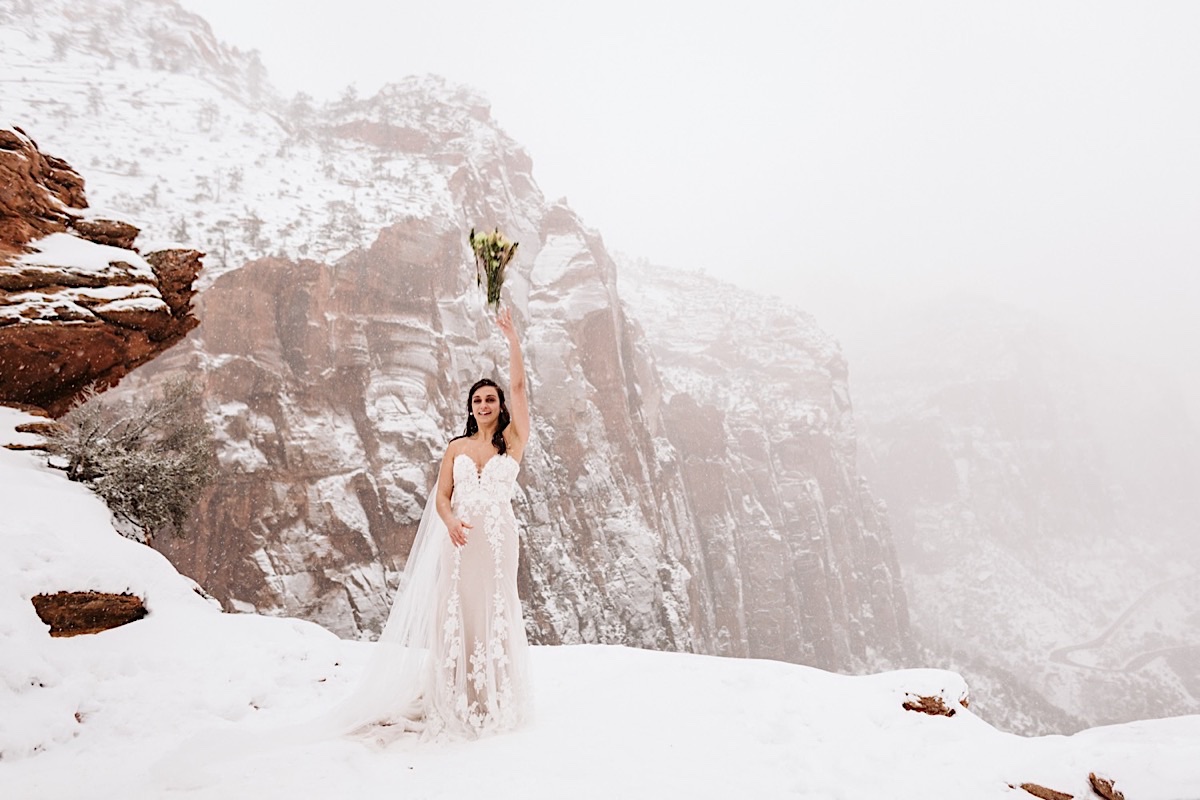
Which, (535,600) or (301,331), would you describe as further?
(535,600)

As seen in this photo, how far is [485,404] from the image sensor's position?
4613 mm

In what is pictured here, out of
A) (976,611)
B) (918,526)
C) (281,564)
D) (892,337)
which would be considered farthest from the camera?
(892,337)

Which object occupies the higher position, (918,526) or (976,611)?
(918,526)

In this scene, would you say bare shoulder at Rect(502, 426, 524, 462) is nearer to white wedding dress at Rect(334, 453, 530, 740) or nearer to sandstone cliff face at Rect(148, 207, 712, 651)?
white wedding dress at Rect(334, 453, 530, 740)

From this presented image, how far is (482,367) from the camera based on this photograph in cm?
3475

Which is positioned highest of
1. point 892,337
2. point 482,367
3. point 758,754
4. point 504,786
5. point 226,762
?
point 892,337

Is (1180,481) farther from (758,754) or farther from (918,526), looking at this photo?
(758,754)

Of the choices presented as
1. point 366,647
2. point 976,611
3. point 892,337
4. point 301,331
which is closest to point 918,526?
point 976,611

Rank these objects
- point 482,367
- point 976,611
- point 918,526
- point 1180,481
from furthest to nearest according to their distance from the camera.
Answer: point 1180,481, point 918,526, point 976,611, point 482,367

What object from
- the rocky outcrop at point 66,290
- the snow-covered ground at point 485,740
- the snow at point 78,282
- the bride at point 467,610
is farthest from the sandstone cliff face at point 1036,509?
the snow at point 78,282

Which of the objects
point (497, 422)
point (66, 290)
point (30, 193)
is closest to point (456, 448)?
point (497, 422)

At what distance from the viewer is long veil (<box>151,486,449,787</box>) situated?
343cm

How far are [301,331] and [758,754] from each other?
28.5 m

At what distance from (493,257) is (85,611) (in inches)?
188
